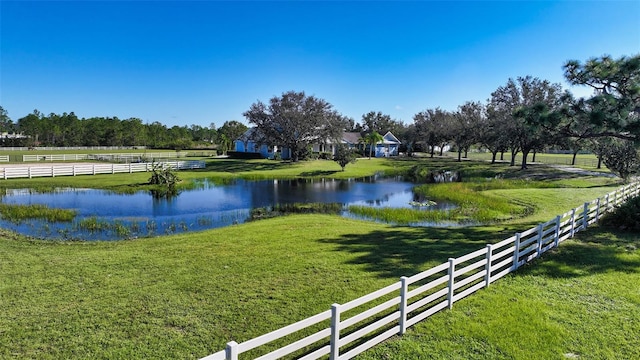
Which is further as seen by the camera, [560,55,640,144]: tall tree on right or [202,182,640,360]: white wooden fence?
[560,55,640,144]: tall tree on right

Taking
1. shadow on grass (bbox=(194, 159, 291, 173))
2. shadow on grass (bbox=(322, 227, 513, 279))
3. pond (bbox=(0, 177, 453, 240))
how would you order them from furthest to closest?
shadow on grass (bbox=(194, 159, 291, 173)), pond (bbox=(0, 177, 453, 240)), shadow on grass (bbox=(322, 227, 513, 279))

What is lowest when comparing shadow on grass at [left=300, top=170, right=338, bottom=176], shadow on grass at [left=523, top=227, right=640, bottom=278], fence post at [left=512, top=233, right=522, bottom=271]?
shadow on grass at [left=523, top=227, right=640, bottom=278]

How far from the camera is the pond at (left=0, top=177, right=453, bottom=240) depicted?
1641cm

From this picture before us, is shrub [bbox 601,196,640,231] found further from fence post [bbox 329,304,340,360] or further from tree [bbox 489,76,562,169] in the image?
tree [bbox 489,76,562,169]

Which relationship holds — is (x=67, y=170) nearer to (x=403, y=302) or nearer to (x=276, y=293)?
→ (x=276, y=293)

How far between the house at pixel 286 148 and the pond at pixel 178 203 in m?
23.1

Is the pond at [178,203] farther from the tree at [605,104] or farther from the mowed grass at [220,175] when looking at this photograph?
the tree at [605,104]

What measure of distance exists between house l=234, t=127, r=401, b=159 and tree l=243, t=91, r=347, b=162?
6.87ft

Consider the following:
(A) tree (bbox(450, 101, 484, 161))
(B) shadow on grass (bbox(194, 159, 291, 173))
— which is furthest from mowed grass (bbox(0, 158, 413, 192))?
(A) tree (bbox(450, 101, 484, 161))

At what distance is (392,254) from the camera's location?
37.9 feet

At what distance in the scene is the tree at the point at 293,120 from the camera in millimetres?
52062

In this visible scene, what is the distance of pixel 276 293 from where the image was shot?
8.50 m

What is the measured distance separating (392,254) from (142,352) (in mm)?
7457

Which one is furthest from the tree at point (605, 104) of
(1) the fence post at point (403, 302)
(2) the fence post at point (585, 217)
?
(1) the fence post at point (403, 302)
